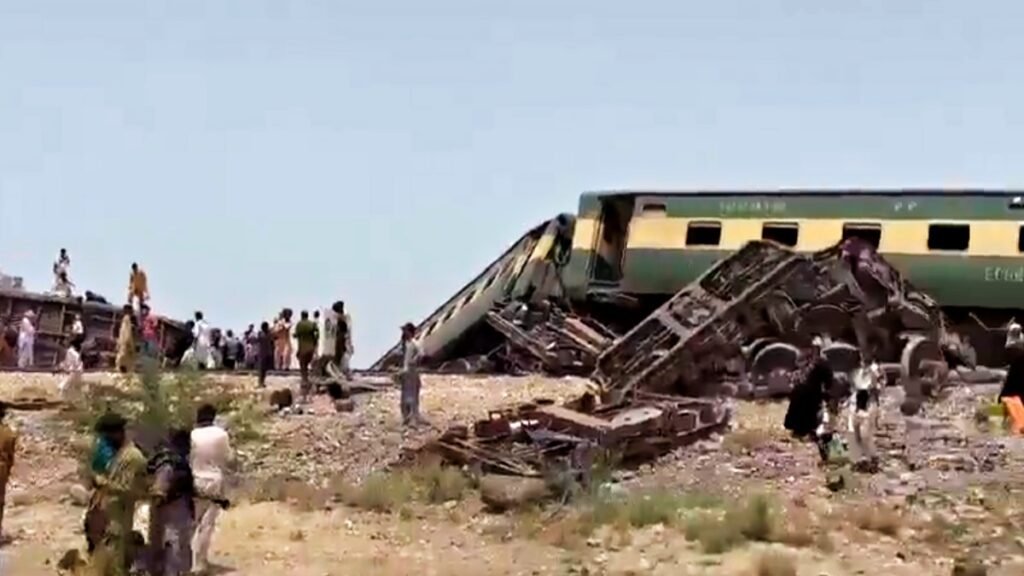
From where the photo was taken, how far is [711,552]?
47.1 feet

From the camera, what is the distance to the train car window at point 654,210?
103 ft

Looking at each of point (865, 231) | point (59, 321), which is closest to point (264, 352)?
point (59, 321)

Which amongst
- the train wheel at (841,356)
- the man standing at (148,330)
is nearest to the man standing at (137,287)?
the man standing at (148,330)

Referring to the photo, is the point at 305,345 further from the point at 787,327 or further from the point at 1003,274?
the point at 1003,274

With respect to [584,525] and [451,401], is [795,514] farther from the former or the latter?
[451,401]

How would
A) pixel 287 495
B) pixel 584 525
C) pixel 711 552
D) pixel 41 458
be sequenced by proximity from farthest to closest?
1. pixel 41 458
2. pixel 287 495
3. pixel 584 525
4. pixel 711 552

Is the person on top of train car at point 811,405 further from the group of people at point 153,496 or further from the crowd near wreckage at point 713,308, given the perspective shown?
the group of people at point 153,496

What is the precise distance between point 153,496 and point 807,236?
63.8ft

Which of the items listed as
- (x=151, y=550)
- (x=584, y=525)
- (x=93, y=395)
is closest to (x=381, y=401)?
(x=93, y=395)

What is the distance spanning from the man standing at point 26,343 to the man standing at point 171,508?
19.4m

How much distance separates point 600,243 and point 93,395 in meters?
12.1

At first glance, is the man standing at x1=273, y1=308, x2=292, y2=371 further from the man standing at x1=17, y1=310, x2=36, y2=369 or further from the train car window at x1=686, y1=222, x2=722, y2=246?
the train car window at x1=686, y1=222, x2=722, y2=246

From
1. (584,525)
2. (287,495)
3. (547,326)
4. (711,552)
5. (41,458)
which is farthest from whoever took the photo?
(547,326)

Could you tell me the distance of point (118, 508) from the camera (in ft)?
39.9
